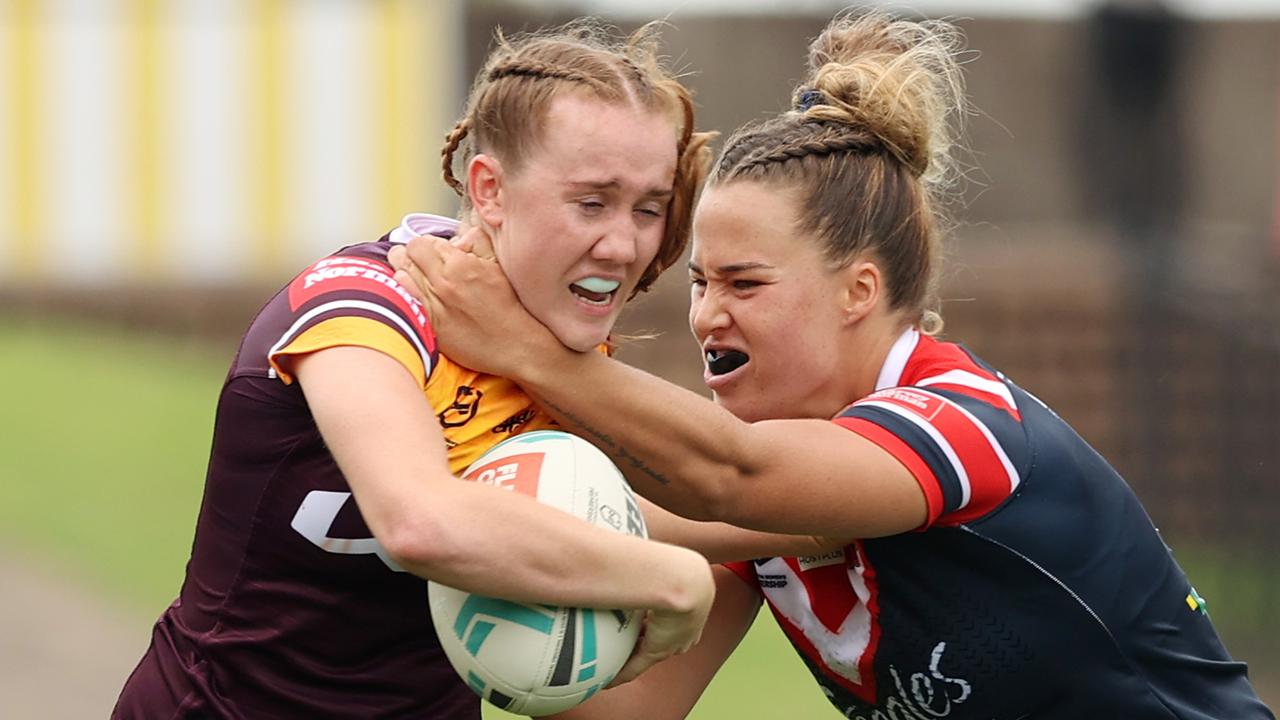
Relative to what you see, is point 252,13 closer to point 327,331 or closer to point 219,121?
point 219,121

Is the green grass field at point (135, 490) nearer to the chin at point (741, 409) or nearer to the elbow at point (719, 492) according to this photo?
the chin at point (741, 409)

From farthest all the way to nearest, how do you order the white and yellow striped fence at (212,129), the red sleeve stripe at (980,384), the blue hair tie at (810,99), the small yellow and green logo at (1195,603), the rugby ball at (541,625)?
the white and yellow striped fence at (212,129)
the blue hair tie at (810,99)
the small yellow and green logo at (1195,603)
the red sleeve stripe at (980,384)
the rugby ball at (541,625)

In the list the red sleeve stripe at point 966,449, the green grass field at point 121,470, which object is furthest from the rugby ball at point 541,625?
the green grass field at point 121,470

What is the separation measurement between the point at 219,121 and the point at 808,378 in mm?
13468

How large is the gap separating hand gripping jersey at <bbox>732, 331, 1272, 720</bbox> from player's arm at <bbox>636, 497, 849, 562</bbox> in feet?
0.24

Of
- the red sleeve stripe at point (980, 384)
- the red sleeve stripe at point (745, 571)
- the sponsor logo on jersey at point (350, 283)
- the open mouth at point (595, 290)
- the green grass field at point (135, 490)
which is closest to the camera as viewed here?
the sponsor logo on jersey at point (350, 283)

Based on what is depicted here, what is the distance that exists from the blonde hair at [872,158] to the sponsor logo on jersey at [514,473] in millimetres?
972

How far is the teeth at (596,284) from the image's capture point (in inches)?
142

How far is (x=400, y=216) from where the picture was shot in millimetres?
16078

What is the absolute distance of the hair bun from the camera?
412 cm

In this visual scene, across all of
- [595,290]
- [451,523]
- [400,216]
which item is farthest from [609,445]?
[400,216]

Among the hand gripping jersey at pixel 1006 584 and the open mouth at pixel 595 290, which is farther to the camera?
the hand gripping jersey at pixel 1006 584

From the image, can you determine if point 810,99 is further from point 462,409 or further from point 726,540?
point 462,409

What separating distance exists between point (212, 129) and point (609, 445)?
45.1 feet
